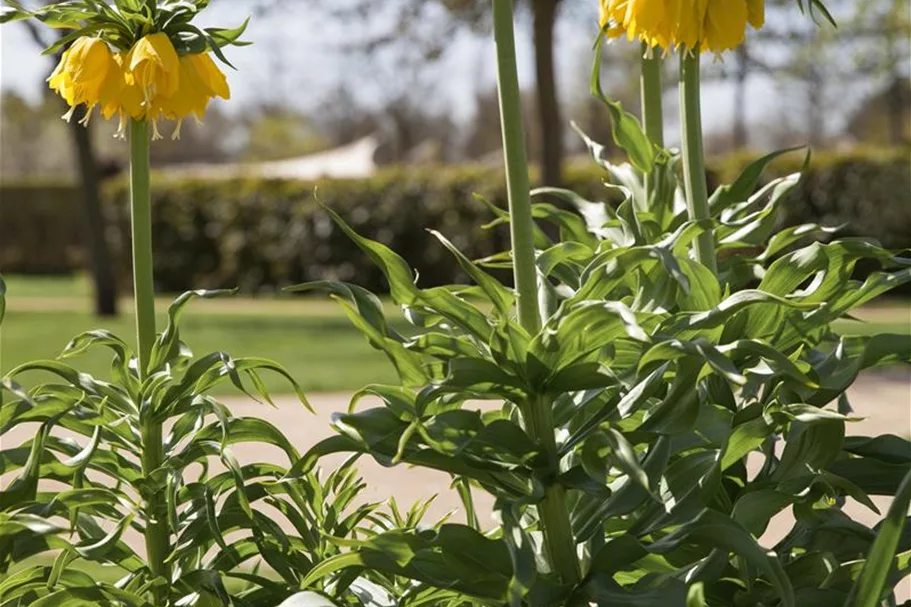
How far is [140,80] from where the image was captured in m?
1.91

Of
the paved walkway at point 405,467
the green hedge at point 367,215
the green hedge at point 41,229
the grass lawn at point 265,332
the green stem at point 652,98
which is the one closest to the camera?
the green stem at point 652,98

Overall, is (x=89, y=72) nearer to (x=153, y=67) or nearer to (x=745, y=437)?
(x=153, y=67)

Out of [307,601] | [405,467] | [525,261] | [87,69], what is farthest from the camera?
[405,467]

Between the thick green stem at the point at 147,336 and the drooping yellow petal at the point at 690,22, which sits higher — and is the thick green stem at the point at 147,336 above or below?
below

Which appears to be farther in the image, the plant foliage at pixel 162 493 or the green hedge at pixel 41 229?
the green hedge at pixel 41 229

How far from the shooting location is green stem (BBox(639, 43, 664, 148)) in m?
2.19

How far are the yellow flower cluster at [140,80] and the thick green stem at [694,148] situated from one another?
0.71 meters

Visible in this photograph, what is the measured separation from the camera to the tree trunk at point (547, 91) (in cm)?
1146

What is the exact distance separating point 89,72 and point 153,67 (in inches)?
4.9

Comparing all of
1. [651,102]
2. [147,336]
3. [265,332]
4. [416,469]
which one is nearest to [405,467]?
[416,469]

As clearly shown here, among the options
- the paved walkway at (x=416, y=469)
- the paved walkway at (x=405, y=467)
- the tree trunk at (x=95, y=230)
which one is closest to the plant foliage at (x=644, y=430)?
the paved walkway at (x=416, y=469)

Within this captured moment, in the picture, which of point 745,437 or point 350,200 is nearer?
point 745,437

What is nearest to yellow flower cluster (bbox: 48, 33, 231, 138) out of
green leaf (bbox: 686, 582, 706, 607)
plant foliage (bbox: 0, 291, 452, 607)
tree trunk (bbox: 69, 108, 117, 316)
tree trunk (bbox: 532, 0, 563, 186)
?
plant foliage (bbox: 0, 291, 452, 607)

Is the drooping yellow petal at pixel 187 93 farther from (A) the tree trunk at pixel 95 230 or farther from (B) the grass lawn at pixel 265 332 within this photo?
(A) the tree trunk at pixel 95 230
